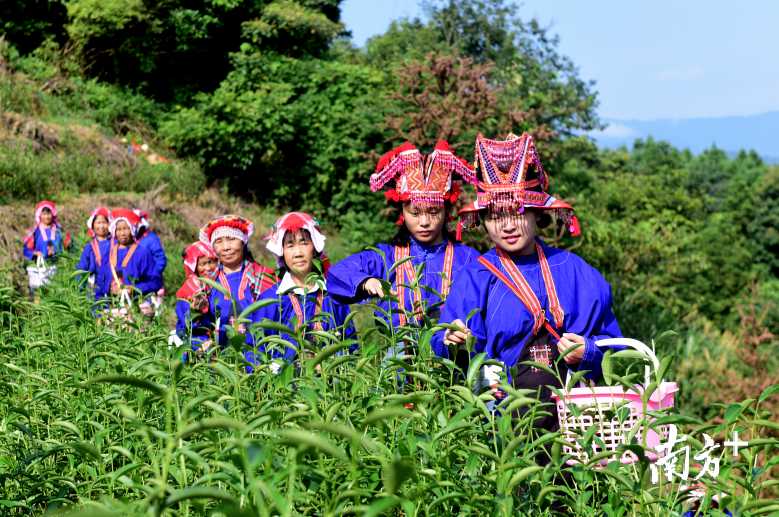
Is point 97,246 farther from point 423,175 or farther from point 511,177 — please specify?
point 511,177

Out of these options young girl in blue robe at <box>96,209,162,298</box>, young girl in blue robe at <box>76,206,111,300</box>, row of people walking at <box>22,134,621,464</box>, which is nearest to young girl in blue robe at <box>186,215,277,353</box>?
row of people walking at <box>22,134,621,464</box>

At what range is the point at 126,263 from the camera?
7633 mm

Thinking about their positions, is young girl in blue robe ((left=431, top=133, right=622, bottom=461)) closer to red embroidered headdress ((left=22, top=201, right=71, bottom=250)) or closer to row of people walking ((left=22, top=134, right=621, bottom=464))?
row of people walking ((left=22, top=134, right=621, bottom=464))

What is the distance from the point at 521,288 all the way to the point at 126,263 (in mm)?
5850

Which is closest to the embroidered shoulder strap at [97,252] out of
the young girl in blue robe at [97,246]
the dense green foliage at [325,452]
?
the young girl in blue robe at [97,246]

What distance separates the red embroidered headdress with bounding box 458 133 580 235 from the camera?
3.05 metres

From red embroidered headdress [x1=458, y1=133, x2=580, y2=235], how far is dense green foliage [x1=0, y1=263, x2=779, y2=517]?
1261 millimetres

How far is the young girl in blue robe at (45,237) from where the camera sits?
9336 mm

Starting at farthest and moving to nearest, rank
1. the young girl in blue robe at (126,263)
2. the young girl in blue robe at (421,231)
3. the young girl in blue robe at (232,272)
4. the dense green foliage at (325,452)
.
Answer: the young girl in blue robe at (126,263) < the young girl in blue robe at (232,272) < the young girl in blue robe at (421,231) < the dense green foliage at (325,452)

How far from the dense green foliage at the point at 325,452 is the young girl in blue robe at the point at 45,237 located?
26.3 ft

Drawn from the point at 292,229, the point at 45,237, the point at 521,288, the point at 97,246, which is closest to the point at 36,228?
the point at 45,237

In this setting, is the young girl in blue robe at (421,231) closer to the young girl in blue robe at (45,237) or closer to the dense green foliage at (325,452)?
the dense green foliage at (325,452)

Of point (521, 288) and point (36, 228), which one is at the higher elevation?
point (521, 288)

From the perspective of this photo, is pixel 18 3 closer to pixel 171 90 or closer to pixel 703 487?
pixel 171 90
